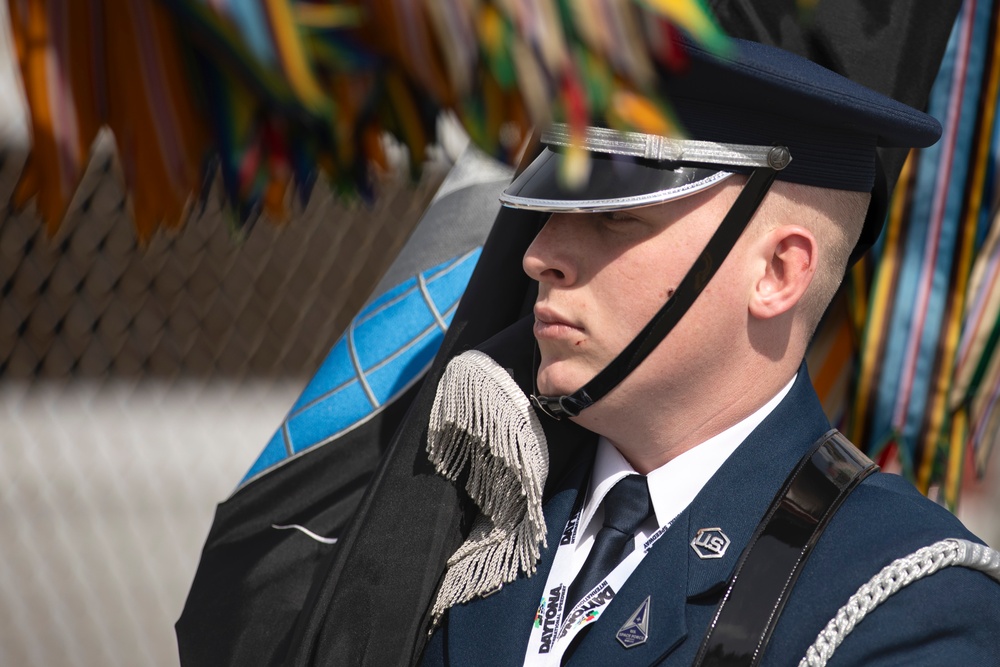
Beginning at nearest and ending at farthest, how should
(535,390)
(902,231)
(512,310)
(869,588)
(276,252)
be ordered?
(869,588)
(535,390)
(512,310)
(902,231)
(276,252)

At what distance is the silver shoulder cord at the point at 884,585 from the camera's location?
3.58 feet

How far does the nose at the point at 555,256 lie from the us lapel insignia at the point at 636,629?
39cm

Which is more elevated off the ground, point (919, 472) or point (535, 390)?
point (535, 390)

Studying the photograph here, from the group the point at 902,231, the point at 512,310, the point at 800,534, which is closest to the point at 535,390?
the point at 512,310

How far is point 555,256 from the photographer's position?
1271mm

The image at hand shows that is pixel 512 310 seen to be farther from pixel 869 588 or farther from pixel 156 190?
pixel 156 190

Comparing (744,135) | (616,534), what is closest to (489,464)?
(616,534)

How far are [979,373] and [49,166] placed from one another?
1530 millimetres

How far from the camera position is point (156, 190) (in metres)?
0.60

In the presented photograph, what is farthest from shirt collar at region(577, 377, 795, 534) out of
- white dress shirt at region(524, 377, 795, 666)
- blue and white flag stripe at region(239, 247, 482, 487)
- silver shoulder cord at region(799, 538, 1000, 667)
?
blue and white flag stripe at region(239, 247, 482, 487)

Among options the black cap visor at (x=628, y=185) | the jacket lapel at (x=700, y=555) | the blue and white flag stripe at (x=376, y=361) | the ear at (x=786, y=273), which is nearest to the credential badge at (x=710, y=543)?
the jacket lapel at (x=700, y=555)

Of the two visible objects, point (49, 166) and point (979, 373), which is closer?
point (49, 166)

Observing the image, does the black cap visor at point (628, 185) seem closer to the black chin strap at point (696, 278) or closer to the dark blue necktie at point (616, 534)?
the black chin strap at point (696, 278)

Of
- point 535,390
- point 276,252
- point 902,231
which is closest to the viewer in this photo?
point 535,390
